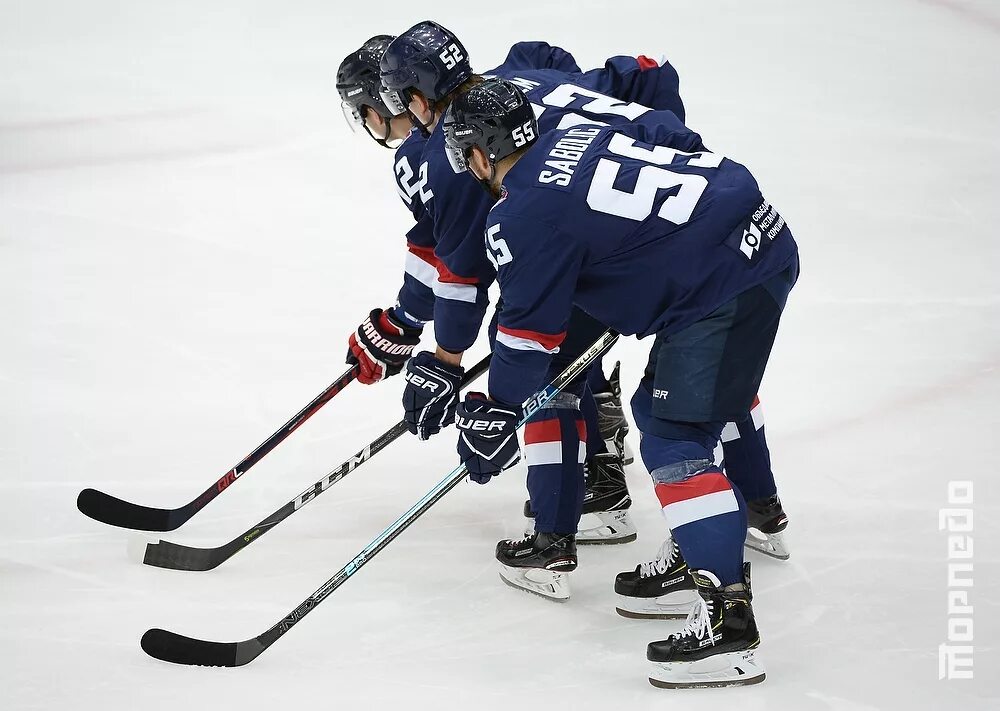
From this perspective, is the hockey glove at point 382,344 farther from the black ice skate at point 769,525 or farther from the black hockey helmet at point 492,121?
the black ice skate at point 769,525

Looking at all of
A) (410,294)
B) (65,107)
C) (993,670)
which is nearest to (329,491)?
(410,294)

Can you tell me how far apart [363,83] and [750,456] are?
132cm

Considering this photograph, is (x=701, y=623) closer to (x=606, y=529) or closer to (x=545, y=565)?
(x=545, y=565)

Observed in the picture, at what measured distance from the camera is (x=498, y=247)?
227 centimetres

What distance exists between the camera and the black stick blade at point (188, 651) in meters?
2.42

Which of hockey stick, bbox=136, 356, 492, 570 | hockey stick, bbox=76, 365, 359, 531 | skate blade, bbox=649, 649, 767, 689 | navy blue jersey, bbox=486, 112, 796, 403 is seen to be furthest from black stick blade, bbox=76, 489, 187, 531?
skate blade, bbox=649, 649, 767, 689

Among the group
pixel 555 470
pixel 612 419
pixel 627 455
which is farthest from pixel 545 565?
pixel 627 455

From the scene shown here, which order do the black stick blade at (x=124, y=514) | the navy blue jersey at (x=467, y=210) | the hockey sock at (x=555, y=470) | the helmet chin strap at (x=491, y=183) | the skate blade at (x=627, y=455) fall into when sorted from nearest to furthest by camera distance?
1. the helmet chin strap at (x=491, y=183)
2. the navy blue jersey at (x=467, y=210)
3. the hockey sock at (x=555, y=470)
4. the black stick blade at (x=124, y=514)
5. the skate blade at (x=627, y=455)

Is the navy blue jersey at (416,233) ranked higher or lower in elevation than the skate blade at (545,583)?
higher

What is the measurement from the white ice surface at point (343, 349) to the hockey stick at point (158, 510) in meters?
0.05

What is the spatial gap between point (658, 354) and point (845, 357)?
5.60ft

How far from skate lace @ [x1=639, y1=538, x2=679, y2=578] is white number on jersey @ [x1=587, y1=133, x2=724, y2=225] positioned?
2.79ft

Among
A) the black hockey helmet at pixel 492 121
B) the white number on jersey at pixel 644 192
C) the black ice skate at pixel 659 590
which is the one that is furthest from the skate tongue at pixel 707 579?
the black hockey helmet at pixel 492 121

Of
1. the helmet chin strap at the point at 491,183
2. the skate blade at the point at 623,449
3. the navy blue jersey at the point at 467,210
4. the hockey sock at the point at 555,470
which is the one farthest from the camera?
the skate blade at the point at 623,449
